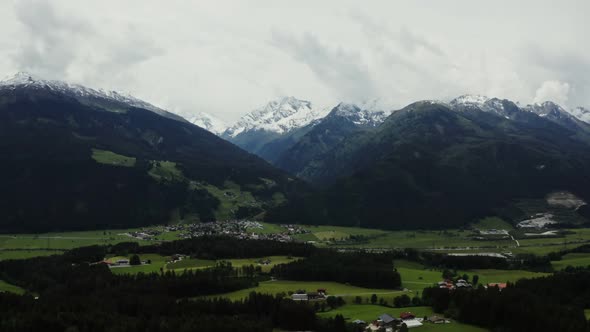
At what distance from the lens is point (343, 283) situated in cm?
13775

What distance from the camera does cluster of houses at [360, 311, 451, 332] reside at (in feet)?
→ 301

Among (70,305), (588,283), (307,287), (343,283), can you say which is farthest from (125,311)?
(588,283)

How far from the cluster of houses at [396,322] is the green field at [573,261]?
228 ft

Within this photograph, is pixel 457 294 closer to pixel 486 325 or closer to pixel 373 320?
pixel 486 325

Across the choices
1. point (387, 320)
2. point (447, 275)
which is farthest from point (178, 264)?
point (387, 320)

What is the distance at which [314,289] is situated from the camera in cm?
12600

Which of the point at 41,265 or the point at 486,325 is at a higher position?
the point at 41,265

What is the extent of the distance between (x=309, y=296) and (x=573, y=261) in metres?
84.2

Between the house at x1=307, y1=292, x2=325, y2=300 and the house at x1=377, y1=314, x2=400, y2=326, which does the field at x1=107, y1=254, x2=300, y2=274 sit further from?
the house at x1=377, y1=314, x2=400, y2=326

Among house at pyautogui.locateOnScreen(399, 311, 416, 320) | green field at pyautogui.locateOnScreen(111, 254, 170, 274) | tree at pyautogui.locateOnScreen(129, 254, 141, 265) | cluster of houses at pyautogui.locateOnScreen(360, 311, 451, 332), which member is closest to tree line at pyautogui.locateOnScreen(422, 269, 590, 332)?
cluster of houses at pyautogui.locateOnScreen(360, 311, 451, 332)

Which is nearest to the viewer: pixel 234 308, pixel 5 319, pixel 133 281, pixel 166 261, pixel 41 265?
pixel 5 319

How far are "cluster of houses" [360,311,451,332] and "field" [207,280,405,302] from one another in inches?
785

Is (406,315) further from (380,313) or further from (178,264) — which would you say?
(178,264)

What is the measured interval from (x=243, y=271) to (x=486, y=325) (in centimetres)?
6483
